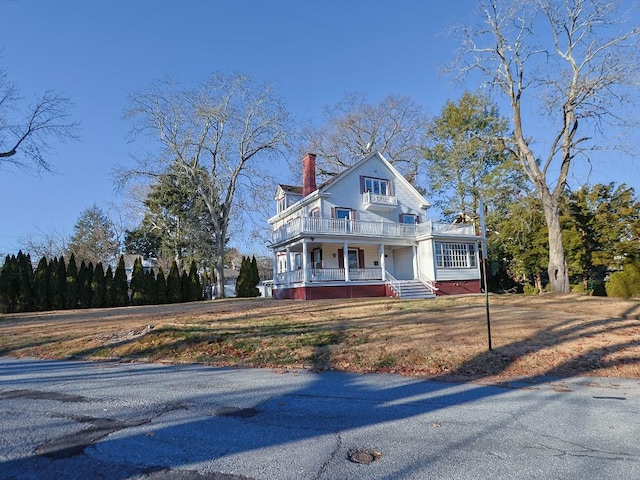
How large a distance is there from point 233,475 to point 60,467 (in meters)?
1.40

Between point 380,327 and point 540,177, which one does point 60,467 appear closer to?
point 380,327

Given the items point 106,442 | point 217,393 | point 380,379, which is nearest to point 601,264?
point 380,379

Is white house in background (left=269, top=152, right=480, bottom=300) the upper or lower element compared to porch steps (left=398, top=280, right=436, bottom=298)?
upper

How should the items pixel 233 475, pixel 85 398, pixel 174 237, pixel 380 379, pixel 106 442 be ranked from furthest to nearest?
pixel 174 237 → pixel 380 379 → pixel 85 398 → pixel 106 442 → pixel 233 475

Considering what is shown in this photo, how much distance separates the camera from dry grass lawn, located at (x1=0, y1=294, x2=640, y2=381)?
6.86 metres

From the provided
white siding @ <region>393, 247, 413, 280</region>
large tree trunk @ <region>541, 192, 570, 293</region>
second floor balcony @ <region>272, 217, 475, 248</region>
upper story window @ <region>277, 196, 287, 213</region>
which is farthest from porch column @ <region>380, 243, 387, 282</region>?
large tree trunk @ <region>541, 192, 570, 293</region>

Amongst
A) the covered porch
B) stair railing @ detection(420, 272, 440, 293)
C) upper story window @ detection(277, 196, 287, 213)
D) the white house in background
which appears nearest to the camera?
the covered porch

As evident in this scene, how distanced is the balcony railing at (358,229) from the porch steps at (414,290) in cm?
291

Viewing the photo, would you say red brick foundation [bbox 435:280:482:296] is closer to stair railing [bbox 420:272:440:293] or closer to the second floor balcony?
stair railing [bbox 420:272:440:293]

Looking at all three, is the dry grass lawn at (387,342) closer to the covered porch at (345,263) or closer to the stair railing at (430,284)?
the covered porch at (345,263)

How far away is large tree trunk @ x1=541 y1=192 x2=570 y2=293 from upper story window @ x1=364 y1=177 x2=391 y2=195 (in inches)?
388

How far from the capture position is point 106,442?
3.60 meters

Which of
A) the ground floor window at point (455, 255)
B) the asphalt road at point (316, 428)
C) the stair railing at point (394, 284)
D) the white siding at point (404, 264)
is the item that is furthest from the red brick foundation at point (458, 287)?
the asphalt road at point (316, 428)

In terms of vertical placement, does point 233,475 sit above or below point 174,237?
below
